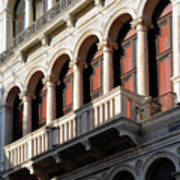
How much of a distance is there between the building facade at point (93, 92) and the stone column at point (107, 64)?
0.03m

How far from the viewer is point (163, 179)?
1838 cm

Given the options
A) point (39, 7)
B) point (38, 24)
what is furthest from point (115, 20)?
point (39, 7)

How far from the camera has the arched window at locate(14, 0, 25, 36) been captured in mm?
27766

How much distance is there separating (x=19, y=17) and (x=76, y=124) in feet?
29.2

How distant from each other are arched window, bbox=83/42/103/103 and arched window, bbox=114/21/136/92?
79cm

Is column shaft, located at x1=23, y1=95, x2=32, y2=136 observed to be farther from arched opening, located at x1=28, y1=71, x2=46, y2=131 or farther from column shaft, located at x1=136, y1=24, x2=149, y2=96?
column shaft, located at x1=136, y1=24, x2=149, y2=96

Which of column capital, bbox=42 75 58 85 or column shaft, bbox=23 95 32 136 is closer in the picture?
column capital, bbox=42 75 58 85

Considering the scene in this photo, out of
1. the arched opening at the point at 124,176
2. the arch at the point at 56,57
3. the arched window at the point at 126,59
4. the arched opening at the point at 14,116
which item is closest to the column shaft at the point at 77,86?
the arch at the point at 56,57

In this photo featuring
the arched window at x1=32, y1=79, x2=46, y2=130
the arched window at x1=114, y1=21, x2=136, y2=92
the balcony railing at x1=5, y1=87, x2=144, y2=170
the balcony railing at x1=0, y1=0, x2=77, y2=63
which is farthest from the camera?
the arched window at x1=32, y1=79, x2=46, y2=130

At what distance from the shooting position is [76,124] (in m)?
20.5

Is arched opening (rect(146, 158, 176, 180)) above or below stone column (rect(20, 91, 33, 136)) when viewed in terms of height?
below

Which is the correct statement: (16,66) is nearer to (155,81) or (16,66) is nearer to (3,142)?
(3,142)

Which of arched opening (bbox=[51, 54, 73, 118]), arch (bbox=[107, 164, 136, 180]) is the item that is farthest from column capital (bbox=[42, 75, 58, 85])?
arch (bbox=[107, 164, 136, 180])

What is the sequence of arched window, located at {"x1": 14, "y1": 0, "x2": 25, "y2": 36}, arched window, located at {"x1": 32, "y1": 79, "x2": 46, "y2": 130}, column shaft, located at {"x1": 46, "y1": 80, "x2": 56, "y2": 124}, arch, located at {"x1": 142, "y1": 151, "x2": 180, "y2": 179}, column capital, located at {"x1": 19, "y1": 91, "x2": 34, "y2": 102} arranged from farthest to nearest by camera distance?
arched window, located at {"x1": 14, "y1": 0, "x2": 25, "y2": 36}, column capital, located at {"x1": 19, "y1": 91, "x2": 34, "y2": 102}, arched window, located at {"x1": 32, "y1": 79, "x2": 46, "y2": 130}, column shaft, located at {"x1": 46, "y1": 80, "x2": 56, "y2": 124}, arch, located at {"x1": 142, "y1": 151, "x2": 180, "y2": 179}
